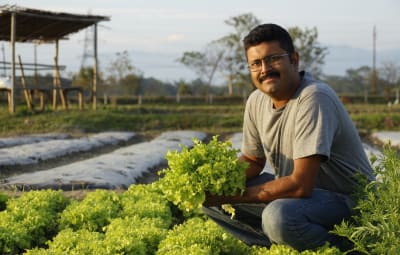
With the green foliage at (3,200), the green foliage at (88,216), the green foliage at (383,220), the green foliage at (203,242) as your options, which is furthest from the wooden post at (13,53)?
the green foliage at (383,220)

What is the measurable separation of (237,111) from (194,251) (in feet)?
73.7

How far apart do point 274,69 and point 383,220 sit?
1363 millimetres

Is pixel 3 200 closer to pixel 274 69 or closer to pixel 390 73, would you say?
pixel 274 69

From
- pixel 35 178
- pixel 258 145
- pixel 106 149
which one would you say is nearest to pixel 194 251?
pixel 258 145

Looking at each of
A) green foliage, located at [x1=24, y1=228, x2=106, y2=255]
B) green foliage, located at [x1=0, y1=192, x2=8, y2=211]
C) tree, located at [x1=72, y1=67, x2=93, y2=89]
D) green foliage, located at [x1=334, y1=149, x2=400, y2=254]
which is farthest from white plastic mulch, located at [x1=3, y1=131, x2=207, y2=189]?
tree, located at [x1=72, y1=67, x2=93, y2=89]

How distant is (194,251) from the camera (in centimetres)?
424

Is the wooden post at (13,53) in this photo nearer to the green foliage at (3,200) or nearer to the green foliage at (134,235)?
the green foliage at (3,200)

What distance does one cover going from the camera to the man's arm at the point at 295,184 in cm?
382

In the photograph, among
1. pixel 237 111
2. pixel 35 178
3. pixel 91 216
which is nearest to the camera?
pixel 91 216

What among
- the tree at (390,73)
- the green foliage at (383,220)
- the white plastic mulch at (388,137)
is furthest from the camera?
the tree at (390,73)

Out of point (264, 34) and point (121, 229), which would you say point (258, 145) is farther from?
point (121, 229)

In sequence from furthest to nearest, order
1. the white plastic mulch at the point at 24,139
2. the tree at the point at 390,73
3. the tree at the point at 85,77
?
1. the tree at the point at 390,73
2. the tree at the point at 85,77
3. the white plastic mulch at the point at 24,139

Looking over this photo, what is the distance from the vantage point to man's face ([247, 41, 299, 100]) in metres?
4.09

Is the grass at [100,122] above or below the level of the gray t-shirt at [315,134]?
below
